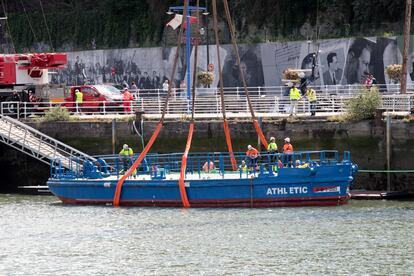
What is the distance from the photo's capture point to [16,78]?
5381cm

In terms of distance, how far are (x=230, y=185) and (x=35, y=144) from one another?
10.0 metres

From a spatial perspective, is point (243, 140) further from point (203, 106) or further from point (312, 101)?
point (203, 106)

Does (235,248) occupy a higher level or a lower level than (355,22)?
lower

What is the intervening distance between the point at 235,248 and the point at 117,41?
131ft

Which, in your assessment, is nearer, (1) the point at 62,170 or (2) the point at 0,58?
(1) the point at 62,170

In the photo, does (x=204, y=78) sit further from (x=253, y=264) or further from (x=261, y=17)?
(x=253, y=264)

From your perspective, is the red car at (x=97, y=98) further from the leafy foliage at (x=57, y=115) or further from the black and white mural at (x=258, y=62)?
the black and white mural at (x=258, y=62)

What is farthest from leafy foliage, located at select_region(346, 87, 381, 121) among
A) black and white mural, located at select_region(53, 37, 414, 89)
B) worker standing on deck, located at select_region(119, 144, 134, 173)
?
black and white mural, located at select_region(53, 37, 414, 89)

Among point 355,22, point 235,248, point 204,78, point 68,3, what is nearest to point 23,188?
point 204,78

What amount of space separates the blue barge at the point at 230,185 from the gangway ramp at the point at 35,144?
2624mm

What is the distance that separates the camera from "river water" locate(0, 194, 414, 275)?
99.3 ft

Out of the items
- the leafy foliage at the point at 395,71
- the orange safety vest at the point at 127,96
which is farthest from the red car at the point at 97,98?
the leafy foliage at the point at 395,71

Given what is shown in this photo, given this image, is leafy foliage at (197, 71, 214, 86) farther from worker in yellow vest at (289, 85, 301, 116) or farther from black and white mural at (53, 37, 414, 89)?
worker in yellow vest at (289, 85, 301, 116)

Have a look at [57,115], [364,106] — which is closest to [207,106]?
[57,115]
